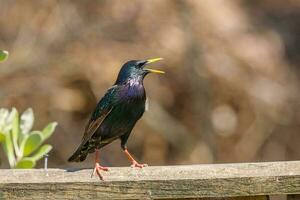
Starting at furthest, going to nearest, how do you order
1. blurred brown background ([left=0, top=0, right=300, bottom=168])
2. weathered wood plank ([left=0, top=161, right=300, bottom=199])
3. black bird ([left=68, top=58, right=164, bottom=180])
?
blurred brown background ([left=0, top=0, right=300, bottom=168])
black bird ([left=68, top=58, right=164, bottom=180])
weathered wood plank ([left=0, top=161, right=300, bottom=199])

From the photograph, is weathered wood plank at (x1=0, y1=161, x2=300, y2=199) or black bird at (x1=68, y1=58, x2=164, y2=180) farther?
black bird at (x1=68, y1=58, x2=164, y2=180)

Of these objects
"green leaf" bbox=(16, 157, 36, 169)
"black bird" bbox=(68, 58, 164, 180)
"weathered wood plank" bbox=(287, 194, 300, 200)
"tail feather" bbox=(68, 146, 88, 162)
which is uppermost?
"weathered wood plank" bbox=(287, 194, 300, 200)

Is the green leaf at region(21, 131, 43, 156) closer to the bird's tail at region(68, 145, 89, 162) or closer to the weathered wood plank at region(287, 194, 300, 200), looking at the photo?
the bird's tail at region(68, 145, 89, 162)

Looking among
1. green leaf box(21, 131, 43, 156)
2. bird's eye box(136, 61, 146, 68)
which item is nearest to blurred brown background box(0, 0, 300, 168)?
bird's eye box(136, 61, 146, 68)

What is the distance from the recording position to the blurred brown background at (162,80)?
7824mm

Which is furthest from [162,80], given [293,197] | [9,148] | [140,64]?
[293,197]

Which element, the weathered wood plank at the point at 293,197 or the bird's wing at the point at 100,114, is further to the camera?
the bird's wing at the point at 100,114

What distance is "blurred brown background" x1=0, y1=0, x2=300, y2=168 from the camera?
782 cm

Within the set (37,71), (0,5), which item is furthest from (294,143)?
(0,5)

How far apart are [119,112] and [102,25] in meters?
4.26

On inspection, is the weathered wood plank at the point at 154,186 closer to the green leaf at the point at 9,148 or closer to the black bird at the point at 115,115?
the green leaf at the point at 9,148

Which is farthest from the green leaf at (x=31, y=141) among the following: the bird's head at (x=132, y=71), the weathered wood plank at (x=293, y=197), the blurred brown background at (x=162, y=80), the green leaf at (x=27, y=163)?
the blurred brown background at (x=162, y=80)

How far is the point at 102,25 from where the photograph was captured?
812 centimetres

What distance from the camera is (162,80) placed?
8.38 m
